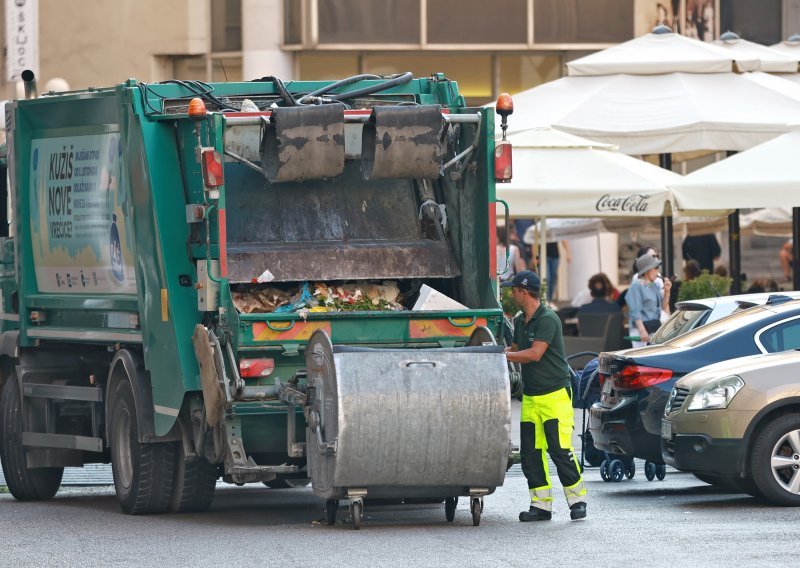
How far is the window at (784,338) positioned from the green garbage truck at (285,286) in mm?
2351

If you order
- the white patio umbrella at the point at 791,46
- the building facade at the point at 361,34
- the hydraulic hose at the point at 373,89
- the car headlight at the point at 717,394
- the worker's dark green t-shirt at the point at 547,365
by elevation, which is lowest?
the car headlight at the point at 717,394

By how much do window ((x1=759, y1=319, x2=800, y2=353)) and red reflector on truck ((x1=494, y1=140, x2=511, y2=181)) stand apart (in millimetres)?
2491

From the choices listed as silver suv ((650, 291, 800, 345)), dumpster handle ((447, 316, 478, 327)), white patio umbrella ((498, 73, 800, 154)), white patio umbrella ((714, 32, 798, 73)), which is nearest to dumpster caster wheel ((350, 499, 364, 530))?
dumpster handle ((447, 316, 478, 327))

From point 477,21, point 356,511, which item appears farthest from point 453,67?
point 356,511

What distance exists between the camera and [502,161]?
12.0 m

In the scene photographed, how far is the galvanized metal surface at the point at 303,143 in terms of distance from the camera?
11.6 meters

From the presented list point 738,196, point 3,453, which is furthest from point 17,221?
point 738,196

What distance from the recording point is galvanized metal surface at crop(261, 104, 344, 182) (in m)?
11.6

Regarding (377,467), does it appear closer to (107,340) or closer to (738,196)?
(107,340)

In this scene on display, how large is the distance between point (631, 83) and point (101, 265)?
11.3 m

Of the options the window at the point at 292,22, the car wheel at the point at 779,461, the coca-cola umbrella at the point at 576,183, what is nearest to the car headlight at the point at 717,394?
the car wheel at the point at 779,461

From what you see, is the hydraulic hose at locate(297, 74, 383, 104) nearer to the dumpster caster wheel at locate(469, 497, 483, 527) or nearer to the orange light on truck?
the orange light on truck

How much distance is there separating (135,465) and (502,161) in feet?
A: 9.86

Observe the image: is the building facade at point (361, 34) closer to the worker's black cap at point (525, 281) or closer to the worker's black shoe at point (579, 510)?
the worker's black cap at point (525, 281)
